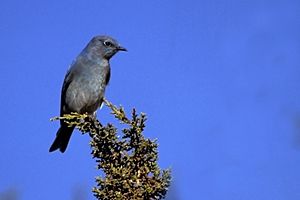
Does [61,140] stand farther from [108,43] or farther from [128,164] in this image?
[128,164]

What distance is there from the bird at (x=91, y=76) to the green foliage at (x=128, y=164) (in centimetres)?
403

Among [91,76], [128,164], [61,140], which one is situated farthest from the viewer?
[91,76]

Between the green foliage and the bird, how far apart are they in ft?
13.2

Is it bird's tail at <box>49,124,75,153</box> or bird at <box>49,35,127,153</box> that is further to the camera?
bird at <box>49,35,127,153</box>

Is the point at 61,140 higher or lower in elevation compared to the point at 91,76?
lower

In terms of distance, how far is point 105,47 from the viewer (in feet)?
29.7

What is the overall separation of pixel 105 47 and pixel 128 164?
4787 mm

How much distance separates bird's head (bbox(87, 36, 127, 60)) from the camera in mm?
9000

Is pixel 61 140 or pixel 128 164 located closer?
pixel 128 164

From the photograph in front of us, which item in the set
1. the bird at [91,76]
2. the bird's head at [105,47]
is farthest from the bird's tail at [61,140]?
the bird's head at [105,47]

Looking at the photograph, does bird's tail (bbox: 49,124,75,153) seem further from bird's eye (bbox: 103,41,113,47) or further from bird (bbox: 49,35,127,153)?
bird's eye (bbox: 103,41,113,47)

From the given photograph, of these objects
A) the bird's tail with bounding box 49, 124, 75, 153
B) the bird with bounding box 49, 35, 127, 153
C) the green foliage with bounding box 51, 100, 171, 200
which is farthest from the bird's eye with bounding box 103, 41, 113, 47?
the green foliage with bounding box 51, 100, 171, 200

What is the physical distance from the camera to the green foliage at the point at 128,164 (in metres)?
4.25

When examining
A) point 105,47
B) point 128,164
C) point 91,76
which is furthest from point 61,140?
point 128,164
